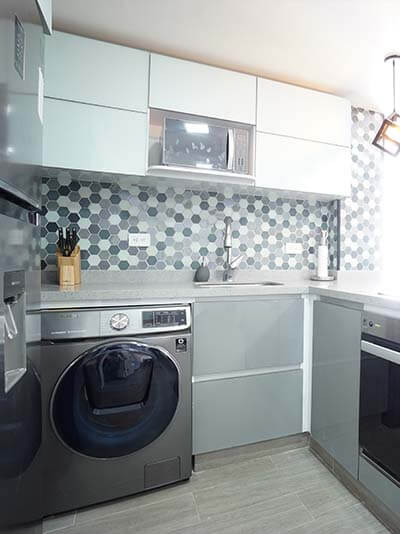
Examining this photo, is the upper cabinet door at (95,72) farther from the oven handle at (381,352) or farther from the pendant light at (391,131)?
the oven handle at (381,352)

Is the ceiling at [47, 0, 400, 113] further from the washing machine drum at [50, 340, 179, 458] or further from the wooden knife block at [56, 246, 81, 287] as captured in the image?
the washing machine drum at [50, 340, 179, 458]

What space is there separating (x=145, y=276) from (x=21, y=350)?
3.96 feet

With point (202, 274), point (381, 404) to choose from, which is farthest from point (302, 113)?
point (381, 404)

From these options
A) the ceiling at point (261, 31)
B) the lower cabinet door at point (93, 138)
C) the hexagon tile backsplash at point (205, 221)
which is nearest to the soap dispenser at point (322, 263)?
the hexagon tile backsplash at point (205, 221)

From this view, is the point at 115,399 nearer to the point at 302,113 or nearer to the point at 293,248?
the point at 293,248

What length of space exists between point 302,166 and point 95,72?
1345 millimetres

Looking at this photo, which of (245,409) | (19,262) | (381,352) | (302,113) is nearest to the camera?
(19,262)

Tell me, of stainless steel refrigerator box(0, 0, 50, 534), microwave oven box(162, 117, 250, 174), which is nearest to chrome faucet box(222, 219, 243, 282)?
microwave oven box(162, 117, 250, 174)

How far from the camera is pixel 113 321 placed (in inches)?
51.7

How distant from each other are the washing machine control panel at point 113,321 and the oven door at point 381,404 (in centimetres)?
84

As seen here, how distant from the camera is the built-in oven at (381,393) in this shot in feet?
3.77

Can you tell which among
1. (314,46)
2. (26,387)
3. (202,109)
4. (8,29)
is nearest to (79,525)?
(26,387)

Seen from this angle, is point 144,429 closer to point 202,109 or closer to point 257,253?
point 257,253

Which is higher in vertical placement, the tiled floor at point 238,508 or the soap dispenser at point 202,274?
the soap dispenser at point 202,274
